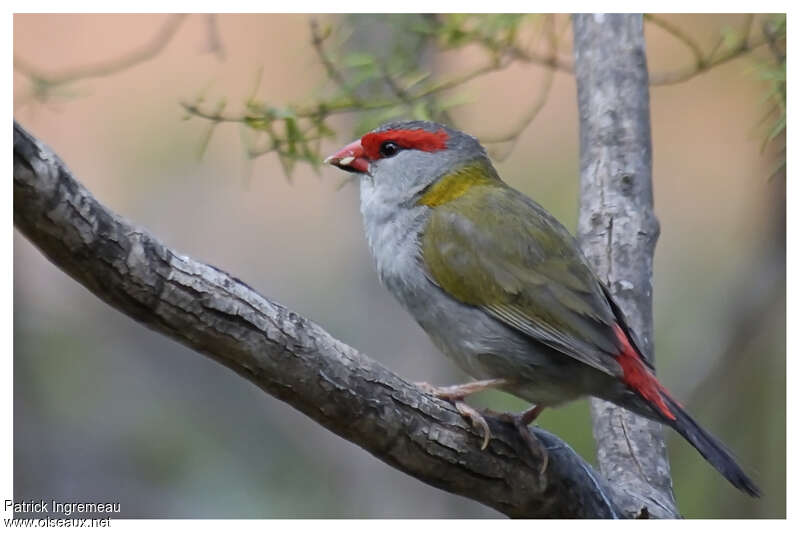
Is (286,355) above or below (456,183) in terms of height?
below

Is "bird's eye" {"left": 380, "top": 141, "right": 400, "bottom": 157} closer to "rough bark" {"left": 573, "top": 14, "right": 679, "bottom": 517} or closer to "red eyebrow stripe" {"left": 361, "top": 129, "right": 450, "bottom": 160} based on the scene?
"red eyebrow stripe" {"left": 361, "top": 129, "right": 450, "bottom": 160}

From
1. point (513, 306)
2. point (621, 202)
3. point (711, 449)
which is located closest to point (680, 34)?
point (621, 202)

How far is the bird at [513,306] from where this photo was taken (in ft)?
9.14

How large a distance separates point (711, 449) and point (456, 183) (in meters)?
1.16

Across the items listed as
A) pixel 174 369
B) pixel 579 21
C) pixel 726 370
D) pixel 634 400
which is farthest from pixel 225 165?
pixel 634 400

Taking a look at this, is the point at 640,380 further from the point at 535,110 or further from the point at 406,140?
the point at 535,110

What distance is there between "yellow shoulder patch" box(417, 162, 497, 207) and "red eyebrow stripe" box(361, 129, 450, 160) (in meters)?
0.12

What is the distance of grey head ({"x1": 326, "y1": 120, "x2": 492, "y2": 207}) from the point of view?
3326mm

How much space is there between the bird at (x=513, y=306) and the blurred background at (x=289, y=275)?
145 cm

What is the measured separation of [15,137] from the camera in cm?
188

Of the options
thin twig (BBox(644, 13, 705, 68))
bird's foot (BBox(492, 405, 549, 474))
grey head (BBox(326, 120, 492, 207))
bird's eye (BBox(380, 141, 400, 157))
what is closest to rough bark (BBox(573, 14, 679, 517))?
thin twig (BBox(644, 13, 705, 68))

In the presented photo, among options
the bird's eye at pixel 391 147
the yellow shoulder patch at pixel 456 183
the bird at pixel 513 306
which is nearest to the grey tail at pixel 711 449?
the bird at pixel 513 306

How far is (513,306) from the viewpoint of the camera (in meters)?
2.89

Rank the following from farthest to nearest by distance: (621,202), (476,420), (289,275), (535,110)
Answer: (289,275), (535,110), (621,202), (476,420)
